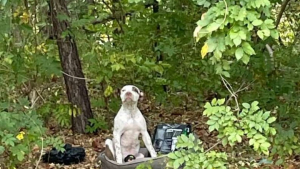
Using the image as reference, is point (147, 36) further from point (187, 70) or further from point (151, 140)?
point (151, 140)

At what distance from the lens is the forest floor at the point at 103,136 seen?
497 centimetres

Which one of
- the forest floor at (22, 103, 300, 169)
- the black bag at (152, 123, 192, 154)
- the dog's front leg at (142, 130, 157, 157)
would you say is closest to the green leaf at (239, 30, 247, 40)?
the dog's front leg at (142, 130, 157, 157)

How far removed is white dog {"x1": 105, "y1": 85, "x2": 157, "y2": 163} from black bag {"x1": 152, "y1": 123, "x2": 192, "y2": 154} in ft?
0.70

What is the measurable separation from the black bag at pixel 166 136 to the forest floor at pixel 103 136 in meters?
0.59

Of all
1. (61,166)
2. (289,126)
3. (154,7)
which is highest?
(154,7)

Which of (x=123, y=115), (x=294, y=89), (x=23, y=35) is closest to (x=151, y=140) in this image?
(x=123, y=115)

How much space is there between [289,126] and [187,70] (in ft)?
4.89

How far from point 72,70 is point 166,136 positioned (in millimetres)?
1462

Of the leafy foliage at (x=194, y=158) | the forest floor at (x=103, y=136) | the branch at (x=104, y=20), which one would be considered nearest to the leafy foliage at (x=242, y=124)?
the leafy foliage at (x=194, y=158)

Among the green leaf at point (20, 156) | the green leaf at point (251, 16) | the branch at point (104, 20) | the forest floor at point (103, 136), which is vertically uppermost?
the green leaf at point (251, 16)

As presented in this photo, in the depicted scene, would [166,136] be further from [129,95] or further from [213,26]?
[213,26]

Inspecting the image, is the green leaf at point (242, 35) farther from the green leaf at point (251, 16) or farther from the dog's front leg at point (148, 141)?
the dog's front leg at point (148, 141)

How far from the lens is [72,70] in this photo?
557 centimetres

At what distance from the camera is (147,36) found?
215 inches
